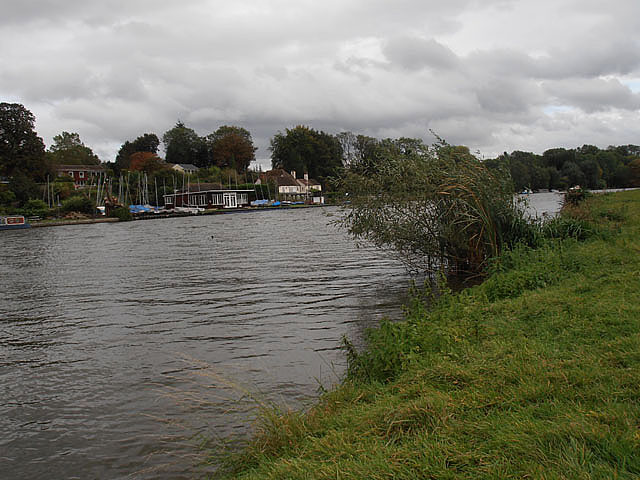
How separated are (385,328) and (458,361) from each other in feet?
5.89

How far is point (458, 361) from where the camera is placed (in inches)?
262

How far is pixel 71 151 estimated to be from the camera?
15812 centimetres

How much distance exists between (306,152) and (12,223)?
315ft

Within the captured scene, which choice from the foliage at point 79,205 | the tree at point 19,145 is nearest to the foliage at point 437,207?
the foliage at point 79,205

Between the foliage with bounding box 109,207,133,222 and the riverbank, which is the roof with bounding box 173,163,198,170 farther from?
the foliage with bounding box 109,207,133,222

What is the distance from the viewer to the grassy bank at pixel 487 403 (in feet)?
13.4

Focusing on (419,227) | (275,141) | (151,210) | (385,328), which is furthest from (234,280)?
(275,141)

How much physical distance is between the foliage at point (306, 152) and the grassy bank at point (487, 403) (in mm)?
143070

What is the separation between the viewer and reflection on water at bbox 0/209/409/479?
7262 millimetres

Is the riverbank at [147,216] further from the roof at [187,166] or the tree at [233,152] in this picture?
the roof at [187,166]

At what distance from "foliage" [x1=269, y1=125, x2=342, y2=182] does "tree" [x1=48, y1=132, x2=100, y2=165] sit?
185 feet

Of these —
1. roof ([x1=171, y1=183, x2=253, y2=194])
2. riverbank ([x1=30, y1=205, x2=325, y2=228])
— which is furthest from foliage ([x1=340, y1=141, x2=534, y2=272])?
roof ([x1=171, y1=183, x2=253, y2=194])

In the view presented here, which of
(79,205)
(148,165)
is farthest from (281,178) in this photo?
(79,205)

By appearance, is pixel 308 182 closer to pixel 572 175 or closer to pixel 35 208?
pixel 572 175
